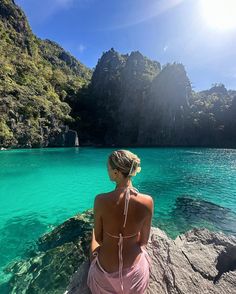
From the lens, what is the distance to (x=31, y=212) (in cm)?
1508

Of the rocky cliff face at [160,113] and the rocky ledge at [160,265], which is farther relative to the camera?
the rocky cliff face at [160,113]

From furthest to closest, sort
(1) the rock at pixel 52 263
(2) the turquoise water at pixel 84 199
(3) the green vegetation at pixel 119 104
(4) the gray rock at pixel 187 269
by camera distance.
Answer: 1. (3) the green vegetation at pixel 119 104
2. (2) the turquoise water at pixel 84 199
3. (1) the rock at pixel 52 263
4. (4) the gray rock at pixel 187 269

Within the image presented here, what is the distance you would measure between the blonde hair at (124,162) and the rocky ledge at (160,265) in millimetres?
2128

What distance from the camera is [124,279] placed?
320 cm

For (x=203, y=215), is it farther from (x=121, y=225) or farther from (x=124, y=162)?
(x=124, y=162)

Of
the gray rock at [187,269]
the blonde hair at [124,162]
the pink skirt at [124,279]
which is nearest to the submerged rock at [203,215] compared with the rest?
the gray rock at [187,269]

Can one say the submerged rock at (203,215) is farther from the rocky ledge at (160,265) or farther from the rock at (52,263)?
the rocky ledge at (160,265)

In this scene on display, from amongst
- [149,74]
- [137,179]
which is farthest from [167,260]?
[149,74]

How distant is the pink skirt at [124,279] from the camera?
3.20 meters

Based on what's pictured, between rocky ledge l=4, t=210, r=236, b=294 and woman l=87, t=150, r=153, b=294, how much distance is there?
0.98 meters

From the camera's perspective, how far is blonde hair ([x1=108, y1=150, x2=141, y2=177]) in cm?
301

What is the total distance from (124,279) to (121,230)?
62 cm

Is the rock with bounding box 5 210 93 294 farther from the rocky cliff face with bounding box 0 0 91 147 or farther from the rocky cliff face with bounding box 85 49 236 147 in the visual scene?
the rocky cliff face with bounding box 85 49 236 147

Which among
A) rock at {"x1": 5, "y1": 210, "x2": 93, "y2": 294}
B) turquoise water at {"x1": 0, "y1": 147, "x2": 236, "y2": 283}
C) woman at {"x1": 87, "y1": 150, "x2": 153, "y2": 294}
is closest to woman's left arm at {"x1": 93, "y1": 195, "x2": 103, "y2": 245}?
woman at {"x1": 87, "y1": 150, "x2": 153, "y2": 294}
